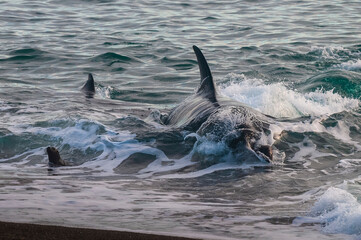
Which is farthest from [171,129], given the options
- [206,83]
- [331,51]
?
[331,51]

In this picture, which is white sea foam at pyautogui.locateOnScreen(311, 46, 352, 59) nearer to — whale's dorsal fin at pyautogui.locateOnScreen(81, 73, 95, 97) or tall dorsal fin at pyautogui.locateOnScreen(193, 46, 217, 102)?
whale's dorsal fin at pyautogui.locateOnScreen(81, 73, 95, 97)

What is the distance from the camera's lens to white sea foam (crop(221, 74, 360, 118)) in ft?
39.7

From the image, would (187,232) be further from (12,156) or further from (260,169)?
(12,156)

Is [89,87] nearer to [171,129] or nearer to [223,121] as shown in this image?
[171,129]

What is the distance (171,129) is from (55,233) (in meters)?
5.63

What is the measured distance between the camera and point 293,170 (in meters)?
8.15

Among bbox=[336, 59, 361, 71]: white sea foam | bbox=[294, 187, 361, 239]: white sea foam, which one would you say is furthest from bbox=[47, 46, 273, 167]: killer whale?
bbox=[336, 59, 361, 71]: white sea foam

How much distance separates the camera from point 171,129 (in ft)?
33.6

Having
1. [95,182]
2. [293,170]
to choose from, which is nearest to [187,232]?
[95,182]

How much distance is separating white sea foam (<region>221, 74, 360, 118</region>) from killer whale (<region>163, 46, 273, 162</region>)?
1887mm

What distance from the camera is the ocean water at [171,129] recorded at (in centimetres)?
592

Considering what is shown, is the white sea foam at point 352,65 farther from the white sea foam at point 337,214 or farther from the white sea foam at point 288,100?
the white sea foam at point 337,214

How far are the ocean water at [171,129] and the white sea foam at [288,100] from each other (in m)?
0.03

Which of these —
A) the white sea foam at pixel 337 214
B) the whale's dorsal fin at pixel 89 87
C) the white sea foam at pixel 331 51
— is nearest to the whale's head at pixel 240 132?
the white sea foam at pixel 337 214
